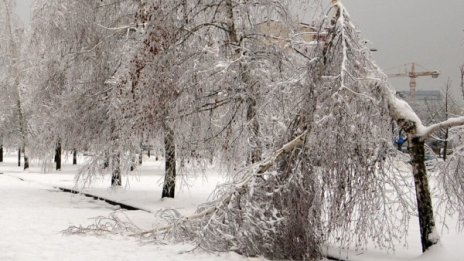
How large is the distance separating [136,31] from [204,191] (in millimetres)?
8242

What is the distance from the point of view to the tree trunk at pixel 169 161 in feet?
48.1

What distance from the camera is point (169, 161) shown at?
15.8 m

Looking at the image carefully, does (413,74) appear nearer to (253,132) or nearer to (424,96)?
(424,96)

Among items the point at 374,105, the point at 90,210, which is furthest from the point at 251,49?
the point at 90,210

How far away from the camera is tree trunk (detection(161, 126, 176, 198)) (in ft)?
48.1

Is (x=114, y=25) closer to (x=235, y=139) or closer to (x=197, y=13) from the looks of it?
(x=197, y=13)

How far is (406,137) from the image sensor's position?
30.3 ft

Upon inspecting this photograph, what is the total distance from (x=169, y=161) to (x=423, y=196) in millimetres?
8406

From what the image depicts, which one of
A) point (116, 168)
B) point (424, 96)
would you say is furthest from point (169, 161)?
point (424, 96)

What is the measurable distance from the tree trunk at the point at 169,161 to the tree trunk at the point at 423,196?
6.78 meters

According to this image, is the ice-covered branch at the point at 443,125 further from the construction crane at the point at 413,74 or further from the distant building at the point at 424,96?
the construction crane at the point at 413,74

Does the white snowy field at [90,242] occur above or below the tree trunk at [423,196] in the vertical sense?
below

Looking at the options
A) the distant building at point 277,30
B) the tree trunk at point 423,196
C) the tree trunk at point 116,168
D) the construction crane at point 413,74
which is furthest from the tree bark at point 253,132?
the construction crane at point 413,74

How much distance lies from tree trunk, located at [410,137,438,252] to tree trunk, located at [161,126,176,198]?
22.2 ft
